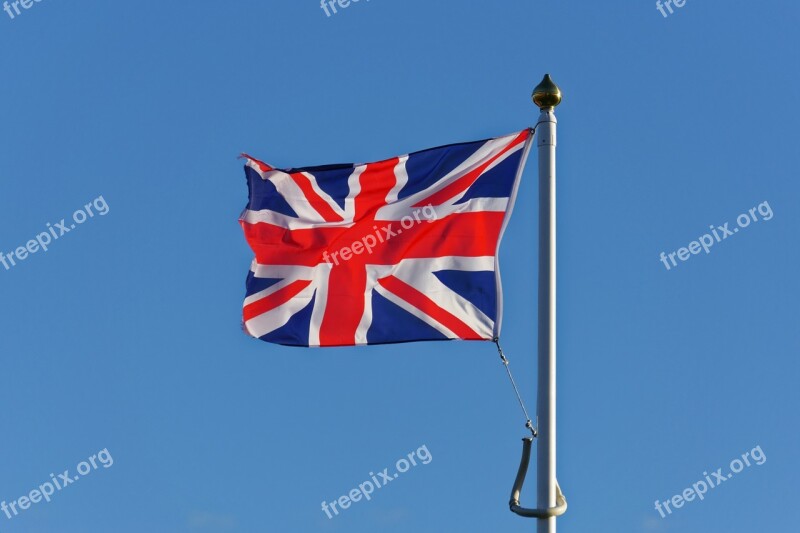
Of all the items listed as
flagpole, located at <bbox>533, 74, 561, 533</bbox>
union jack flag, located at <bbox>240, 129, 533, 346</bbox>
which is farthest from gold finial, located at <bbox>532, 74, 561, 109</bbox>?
union jack flag, located at <bbox>240, 129, 533, 346</bbox>

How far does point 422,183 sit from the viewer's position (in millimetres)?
16594

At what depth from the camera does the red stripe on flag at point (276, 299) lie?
1728 cm

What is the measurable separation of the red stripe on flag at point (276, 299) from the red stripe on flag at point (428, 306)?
1.41 meters

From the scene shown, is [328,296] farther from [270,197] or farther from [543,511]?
[543,511]

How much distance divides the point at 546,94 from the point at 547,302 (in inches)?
90.3

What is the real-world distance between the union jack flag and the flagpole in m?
1.20

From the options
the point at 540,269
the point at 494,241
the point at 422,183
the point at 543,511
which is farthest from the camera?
the point at 422,183

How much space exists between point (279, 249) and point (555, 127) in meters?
5.02

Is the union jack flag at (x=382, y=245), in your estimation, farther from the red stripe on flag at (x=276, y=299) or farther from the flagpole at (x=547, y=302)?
the flagpole at (x=547, y=302)

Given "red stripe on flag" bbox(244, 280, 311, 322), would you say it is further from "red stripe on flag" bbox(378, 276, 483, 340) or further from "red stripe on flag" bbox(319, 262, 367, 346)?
"red stripe on flag" bbox(378, 276, 483, 340)

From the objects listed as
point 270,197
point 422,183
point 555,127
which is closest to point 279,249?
point 270,197

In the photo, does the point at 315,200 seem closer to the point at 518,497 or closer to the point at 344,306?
the point at 344,306

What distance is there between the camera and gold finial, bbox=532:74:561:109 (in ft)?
46.1

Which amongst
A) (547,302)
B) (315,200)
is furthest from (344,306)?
(547,302)
